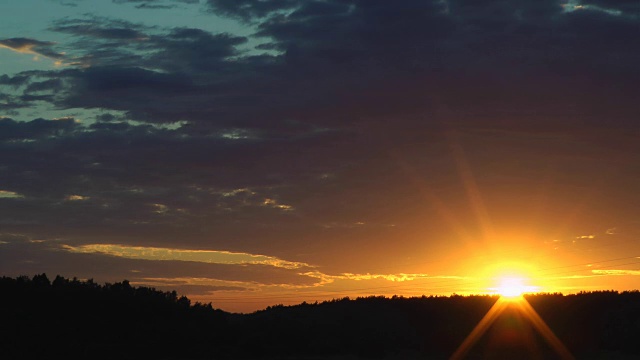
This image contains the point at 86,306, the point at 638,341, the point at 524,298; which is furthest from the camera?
the point at 524,298

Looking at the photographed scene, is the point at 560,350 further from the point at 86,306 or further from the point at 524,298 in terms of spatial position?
the point at 86,306

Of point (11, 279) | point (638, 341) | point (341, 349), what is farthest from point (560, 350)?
point (11, 279)

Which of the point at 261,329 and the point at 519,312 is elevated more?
the point at 519,312

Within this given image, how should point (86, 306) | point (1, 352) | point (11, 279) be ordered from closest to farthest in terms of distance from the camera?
point (1, 352), point (86, 306), point (11, 279)

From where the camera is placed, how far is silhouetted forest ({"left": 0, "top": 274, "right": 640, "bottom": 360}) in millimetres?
39062

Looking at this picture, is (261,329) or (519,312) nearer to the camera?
(261,329)

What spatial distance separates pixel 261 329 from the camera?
43.8 m

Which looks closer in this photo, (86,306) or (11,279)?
(86,306)

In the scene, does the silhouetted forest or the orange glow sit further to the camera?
the orange glow

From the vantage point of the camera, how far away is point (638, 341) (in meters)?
40.2

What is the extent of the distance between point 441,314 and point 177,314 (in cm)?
1770

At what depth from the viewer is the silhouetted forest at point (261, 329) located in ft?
128

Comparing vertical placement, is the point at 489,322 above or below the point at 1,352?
above

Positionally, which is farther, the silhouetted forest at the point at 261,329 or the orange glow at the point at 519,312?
the orange glow at the point at 519,312
